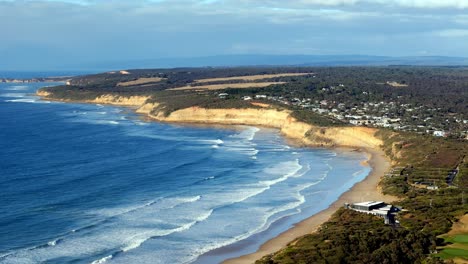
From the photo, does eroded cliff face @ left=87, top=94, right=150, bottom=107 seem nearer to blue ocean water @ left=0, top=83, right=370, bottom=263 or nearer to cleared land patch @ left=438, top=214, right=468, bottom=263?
blue ocean water @ left=0, top=83, right=370, bottom=263

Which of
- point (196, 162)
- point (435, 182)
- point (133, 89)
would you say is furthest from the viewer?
point (133, 89)

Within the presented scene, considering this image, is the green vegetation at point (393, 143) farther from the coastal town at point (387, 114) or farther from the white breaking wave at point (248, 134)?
the white breaking wave at point (248, 134)

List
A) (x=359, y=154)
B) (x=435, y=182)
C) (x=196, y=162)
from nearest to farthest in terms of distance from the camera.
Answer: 1. (x=435, y=182)
2. (x=196, y=162)
3. (x=359, y=154)

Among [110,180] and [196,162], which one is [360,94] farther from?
[110,180]

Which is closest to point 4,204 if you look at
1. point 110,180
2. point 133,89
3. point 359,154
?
point 110,180

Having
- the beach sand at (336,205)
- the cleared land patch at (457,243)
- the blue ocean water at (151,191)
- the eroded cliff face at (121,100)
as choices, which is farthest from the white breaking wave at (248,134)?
the cleared land patch at (457,243)

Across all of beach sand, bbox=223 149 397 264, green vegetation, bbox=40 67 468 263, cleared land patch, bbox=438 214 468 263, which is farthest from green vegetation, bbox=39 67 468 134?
cleared land patch, bbox=438 214 468 263

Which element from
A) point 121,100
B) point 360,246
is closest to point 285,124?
point 121,100

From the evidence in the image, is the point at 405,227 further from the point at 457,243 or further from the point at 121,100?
the point at 121,100

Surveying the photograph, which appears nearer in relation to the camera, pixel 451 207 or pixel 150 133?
pixel 451 207
